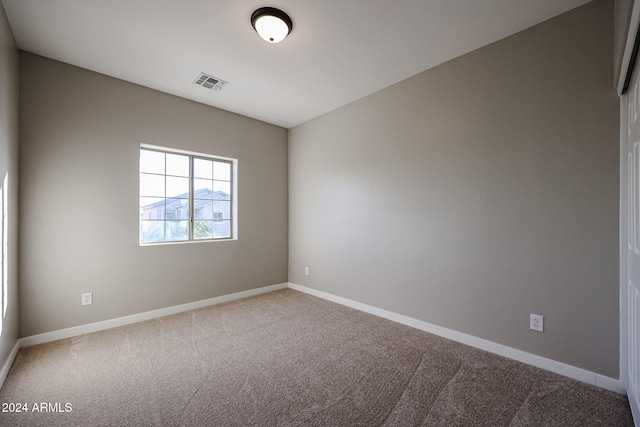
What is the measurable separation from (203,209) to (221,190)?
38 cm

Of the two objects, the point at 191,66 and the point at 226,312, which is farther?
the point at 226,312

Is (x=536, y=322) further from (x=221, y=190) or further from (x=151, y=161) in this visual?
(x=151, y=161)

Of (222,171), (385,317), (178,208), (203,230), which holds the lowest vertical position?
(385,317)

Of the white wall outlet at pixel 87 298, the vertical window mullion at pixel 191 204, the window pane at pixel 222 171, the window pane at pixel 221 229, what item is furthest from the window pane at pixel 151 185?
the white wall outlet at pixel 87 298

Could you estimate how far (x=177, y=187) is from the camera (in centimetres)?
362

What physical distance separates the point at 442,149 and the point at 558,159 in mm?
927

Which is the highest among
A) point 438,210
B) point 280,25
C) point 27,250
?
point 280,25

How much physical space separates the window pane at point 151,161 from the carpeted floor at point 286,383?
1830 millimetres

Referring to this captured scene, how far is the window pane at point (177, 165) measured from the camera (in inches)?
140

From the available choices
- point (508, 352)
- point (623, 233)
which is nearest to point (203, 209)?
point (508, 352)

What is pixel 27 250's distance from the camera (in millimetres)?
2566

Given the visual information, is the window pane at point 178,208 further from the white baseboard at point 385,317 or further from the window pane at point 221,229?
the white baseboard at point 385,317

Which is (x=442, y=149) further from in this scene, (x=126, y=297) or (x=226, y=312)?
(x=126, y=297)

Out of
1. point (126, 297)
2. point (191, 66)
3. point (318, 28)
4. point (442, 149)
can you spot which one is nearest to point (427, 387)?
point (442, 149)
